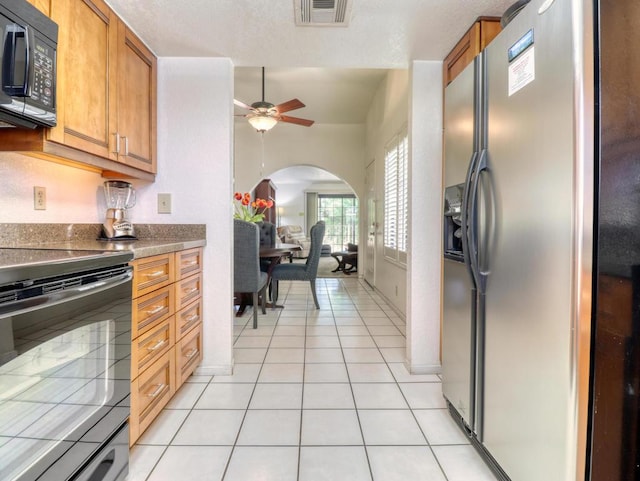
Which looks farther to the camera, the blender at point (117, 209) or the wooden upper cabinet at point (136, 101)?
the blender at point (117, 209)

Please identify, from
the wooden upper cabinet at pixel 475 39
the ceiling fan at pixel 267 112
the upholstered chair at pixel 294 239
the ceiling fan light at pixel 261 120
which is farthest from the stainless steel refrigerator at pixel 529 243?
the upholstered chair at pixel 294 239

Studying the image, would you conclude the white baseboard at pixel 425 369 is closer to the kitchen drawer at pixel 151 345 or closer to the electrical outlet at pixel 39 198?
the kitchen drawer at pixel 151 345

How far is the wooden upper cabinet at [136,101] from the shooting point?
179 cm

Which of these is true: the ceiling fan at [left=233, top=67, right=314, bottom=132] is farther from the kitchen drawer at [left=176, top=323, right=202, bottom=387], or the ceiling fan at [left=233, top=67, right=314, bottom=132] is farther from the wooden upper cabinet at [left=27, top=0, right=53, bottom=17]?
the kitchen drawer at [left=176, top=323, right=202, bottom=387]

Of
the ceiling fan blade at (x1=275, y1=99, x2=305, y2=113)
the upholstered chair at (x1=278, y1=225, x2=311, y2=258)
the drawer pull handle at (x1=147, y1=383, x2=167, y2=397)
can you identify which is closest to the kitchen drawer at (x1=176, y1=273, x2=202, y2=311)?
the drawer pull handle at (x1=147, y1=383, x2=167, y2=397)

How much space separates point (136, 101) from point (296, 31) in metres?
1.01

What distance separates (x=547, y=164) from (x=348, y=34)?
4.64ft

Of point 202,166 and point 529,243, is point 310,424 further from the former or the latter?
point 202,166

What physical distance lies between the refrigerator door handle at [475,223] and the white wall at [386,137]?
6.34 feet

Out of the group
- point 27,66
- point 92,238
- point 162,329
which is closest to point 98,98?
point 27,66

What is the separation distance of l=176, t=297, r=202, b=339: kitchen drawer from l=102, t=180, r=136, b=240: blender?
59cm

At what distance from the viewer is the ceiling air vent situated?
162 centimetres

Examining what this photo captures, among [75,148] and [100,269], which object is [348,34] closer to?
[75,148]

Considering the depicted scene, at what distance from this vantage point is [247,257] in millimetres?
3162
